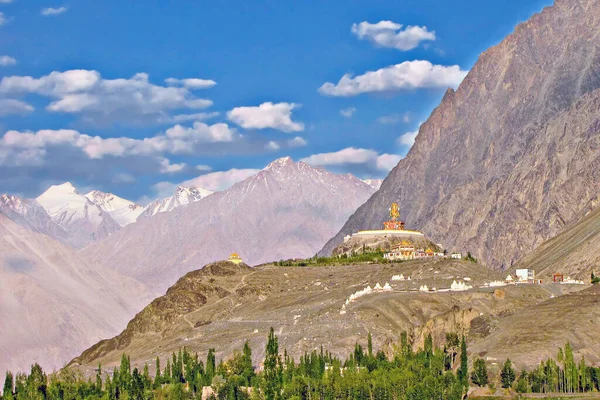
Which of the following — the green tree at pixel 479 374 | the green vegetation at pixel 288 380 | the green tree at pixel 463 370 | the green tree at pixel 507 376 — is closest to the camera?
the green vegetation at pixel 288 380

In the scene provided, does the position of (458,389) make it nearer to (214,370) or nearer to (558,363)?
(558,363)

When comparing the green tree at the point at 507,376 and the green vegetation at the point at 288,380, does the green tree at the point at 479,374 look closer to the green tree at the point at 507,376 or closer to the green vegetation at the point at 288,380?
the green tree at the point at 507,376

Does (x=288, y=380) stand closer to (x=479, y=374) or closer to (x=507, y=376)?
(x=479, y=374)

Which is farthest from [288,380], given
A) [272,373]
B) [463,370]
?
[463,370]

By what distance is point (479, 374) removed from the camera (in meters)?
169

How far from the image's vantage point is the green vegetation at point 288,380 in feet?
509

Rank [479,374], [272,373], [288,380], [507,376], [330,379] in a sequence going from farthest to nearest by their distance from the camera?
[479,374] → [507,376] → [272,373] → [288,380] → [330,379]

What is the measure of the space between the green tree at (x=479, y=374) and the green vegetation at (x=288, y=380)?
2.60 m

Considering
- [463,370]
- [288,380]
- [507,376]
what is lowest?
[507,376]

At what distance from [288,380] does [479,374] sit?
25.0m

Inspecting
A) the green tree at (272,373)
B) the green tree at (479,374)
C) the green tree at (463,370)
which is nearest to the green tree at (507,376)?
the green tree at (479,374)

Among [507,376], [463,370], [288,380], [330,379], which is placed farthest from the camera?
[507,376]

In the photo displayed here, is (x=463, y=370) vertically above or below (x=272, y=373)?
below

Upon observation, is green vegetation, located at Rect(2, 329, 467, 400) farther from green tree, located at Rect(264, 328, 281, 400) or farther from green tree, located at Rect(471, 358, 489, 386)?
green tree, located at Rect(471, 358, 489, 386)
